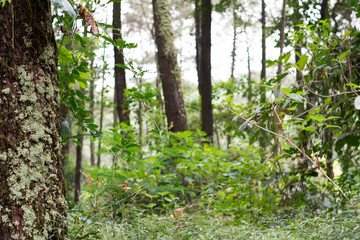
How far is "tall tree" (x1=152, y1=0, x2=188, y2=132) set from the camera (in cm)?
683

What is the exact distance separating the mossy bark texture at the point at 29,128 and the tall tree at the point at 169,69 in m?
5.00

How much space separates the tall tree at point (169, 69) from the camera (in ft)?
22.4

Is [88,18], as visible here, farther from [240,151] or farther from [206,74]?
[206,74]

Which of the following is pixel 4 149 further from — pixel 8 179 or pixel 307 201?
pixel 307 201

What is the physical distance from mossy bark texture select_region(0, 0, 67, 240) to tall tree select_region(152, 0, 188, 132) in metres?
5.00

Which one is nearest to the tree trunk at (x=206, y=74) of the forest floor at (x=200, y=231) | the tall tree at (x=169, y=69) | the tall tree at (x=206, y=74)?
the tall tree at (x=206, y=74)

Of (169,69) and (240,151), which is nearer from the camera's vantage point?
(240,151)

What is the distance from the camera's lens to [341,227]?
2.49 meters

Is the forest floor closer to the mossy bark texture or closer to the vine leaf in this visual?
the mossy bark texture

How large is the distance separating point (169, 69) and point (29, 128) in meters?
5.47

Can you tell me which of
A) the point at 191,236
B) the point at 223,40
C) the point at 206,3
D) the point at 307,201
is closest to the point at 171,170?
the point at 307,201

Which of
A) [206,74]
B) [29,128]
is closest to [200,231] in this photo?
[29,128]

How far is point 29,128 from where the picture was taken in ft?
5.46

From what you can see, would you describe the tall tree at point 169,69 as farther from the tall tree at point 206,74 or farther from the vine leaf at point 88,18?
the vine leaf at point 88,18
